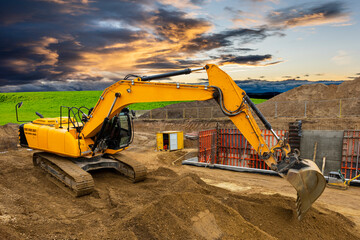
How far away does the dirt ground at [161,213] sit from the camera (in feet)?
16.8

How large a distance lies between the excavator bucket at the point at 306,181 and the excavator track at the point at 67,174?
571cm

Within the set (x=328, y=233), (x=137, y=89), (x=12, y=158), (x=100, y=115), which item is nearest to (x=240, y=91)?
(x=137, y=89)

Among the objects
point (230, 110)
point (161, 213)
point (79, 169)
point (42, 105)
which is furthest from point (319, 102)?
point (42, 105)

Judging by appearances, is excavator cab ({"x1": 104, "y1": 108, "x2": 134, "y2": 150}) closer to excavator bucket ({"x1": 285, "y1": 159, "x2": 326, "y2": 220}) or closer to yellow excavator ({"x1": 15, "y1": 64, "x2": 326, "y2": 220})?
yellow excavator ({"x1": 15, "y1": 64, "x2": 326, "y2": 220})

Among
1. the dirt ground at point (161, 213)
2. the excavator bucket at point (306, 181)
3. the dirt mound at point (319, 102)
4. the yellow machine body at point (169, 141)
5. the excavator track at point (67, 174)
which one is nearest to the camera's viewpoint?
the excavator bucket at point (306, 181)

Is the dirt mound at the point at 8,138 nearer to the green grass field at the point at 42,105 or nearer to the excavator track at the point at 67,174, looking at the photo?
the excavator track at the point at 67,174

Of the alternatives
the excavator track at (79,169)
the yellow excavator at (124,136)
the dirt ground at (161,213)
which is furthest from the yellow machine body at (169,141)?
the dirt ground at (161,213)

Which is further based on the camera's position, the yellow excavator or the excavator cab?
the excavator cab

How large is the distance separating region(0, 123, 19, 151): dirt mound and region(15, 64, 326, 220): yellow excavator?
357 inches

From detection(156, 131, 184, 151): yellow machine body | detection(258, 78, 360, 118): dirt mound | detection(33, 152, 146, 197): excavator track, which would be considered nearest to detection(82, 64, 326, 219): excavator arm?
detection(33, 152, 146, 197): excavator track

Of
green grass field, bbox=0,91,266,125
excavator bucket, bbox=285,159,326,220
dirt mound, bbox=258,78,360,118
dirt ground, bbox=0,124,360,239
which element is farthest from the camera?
green grass field, bbox=0,91,266,125

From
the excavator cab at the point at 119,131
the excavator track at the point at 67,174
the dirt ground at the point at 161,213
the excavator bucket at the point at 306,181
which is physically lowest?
the dirt ground at the point at 161,213

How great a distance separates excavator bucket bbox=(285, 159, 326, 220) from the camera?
16.1 feet

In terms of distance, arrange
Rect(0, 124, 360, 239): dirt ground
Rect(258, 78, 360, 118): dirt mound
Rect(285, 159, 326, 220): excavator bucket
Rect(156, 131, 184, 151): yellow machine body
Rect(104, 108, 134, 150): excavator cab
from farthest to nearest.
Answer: Rect(258, 78, 360, 118): dirt mound
Rect(156, 131, 184, 151): yellow machine body
Rect(104, 108, 134, 150): excavator cab
Rect(0, 124, 360, 239): dirt ground
Rect(285, 159, 326, 220): excavator bucket
